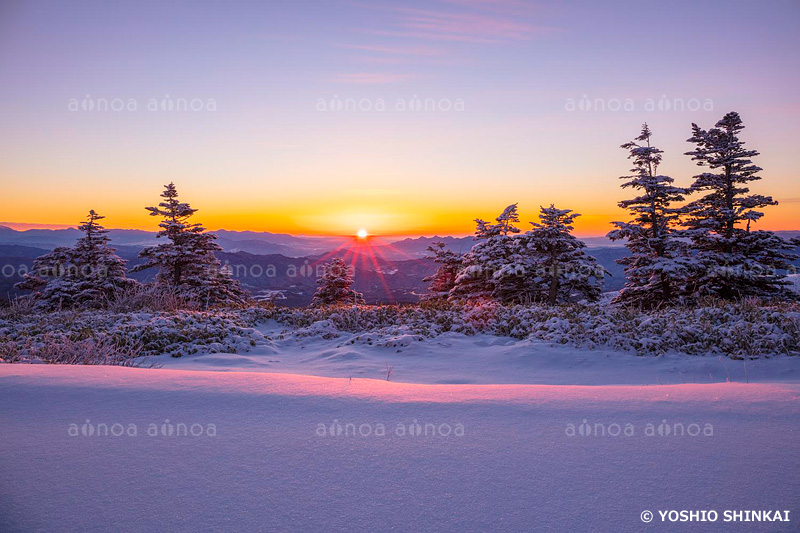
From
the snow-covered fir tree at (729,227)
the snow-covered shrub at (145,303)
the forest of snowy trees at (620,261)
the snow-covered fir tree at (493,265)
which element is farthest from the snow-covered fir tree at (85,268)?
the snow-covered fir tree at (729,227)

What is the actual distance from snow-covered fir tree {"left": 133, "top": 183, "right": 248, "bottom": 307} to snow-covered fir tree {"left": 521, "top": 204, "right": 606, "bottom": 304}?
60.0 feet

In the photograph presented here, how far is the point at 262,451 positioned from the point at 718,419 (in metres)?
3.17

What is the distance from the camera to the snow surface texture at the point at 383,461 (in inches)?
73.0

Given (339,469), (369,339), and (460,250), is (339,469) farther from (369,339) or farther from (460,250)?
(460,250)

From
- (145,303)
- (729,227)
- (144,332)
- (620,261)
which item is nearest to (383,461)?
(144,332)

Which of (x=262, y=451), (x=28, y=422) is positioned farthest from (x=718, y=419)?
(x=28, y=422)

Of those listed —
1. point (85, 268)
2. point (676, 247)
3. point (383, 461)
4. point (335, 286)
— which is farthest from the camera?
point (335, 286)

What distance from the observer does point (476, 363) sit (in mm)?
7887

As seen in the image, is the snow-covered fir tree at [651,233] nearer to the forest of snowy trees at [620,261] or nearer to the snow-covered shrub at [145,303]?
the forest of snowy trees at [620,261]

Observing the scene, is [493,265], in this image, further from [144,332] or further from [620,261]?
[144,332]

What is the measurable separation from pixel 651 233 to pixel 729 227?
17.4 ft

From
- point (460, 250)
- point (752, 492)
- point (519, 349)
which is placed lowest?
point (519, 349)

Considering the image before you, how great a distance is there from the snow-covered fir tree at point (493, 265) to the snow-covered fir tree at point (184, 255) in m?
15.1

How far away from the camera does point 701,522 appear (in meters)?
1.82
